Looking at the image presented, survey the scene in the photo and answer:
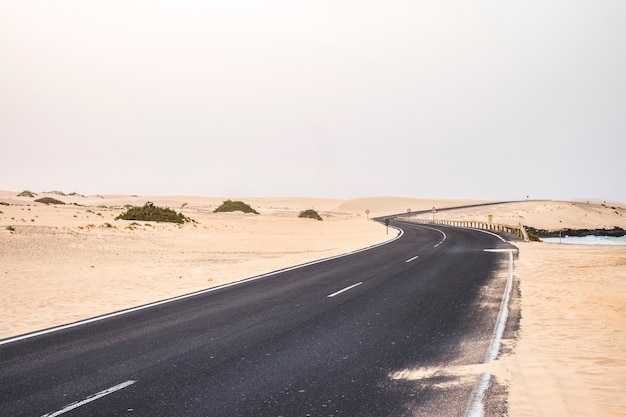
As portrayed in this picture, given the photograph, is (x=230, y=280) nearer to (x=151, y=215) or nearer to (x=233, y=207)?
(x=151, y=215)

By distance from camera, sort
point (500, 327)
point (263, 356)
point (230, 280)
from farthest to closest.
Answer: point (230, 280) < point (500, 327) < point (263, 356)

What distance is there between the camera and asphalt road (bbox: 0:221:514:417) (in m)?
5.71

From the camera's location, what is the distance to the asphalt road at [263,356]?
5715mm

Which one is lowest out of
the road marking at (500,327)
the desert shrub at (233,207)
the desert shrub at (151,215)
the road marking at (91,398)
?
the road marking at (91,398)

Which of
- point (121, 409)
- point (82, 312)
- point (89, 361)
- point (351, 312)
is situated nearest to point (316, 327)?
point (351, 312)

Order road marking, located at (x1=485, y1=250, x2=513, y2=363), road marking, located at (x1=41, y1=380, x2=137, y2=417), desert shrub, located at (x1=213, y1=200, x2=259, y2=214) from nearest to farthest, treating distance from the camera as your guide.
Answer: road marking, located at (x1=41, y1=380, x2=137, y2=417), road marking, located at (x1=485, y1=250, x2=513, y2=363), desert shrub, located at (x1=213, y1=200, x2=259, y2=214)

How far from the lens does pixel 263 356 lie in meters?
7.65

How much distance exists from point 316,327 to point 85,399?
4.67 metres

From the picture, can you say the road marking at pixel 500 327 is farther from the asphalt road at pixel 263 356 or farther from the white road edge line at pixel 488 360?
the asphalt road at pixel 263 356

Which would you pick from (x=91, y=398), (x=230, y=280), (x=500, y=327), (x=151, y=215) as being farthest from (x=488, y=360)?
(x=151, y=215)

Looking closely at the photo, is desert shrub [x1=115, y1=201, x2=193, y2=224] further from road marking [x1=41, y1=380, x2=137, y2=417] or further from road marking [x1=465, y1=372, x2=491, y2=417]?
road marking [x1=465, y1=372, x2=491, y2=417]

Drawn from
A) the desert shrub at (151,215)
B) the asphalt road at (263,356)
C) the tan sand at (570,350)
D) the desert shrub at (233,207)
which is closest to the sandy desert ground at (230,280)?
the tan sand at (570,350)

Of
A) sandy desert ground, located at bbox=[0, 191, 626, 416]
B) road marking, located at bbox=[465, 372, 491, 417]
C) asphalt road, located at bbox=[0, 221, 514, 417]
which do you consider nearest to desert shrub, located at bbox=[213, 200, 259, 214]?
sandy desert ground, located at bbox=[0, 191, 626, 416]

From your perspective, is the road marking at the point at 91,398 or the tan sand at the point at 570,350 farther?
the tan sand at the point at 570,350
